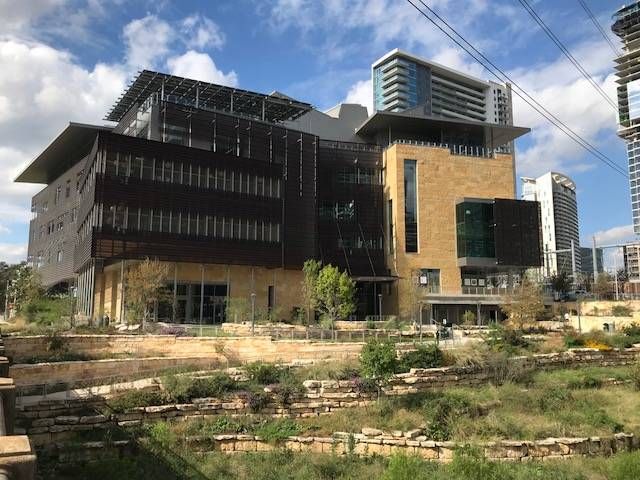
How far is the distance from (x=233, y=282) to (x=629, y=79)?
4028cm

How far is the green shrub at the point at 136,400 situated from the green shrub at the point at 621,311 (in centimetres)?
4799

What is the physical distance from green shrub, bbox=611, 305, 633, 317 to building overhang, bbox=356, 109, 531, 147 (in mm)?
32708

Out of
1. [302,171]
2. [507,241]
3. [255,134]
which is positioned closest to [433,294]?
[507,241]

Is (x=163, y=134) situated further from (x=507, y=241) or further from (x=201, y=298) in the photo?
(x=507, y=241)

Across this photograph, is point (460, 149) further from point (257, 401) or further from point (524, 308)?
point (257, 401)

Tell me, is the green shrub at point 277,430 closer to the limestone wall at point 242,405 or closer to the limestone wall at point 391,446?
the limestone wall at point 391,446

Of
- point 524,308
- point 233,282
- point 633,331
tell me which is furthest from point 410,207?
point 633,331

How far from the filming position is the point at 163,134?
5728cm

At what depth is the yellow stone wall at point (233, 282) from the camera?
5450 cm

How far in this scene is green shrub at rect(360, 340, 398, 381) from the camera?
20797mm

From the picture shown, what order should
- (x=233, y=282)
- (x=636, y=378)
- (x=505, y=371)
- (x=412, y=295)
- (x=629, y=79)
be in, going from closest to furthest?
1. (x=636, y=378)
2. (x=505, y=371)
3. (x=629, y=79)
4. (x=233, y=282)
5. (x=412, y=295)

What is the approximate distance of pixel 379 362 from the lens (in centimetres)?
2081

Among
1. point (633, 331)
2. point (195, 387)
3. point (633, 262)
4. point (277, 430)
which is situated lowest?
point (277, 430)

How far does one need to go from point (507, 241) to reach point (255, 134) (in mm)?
35303
